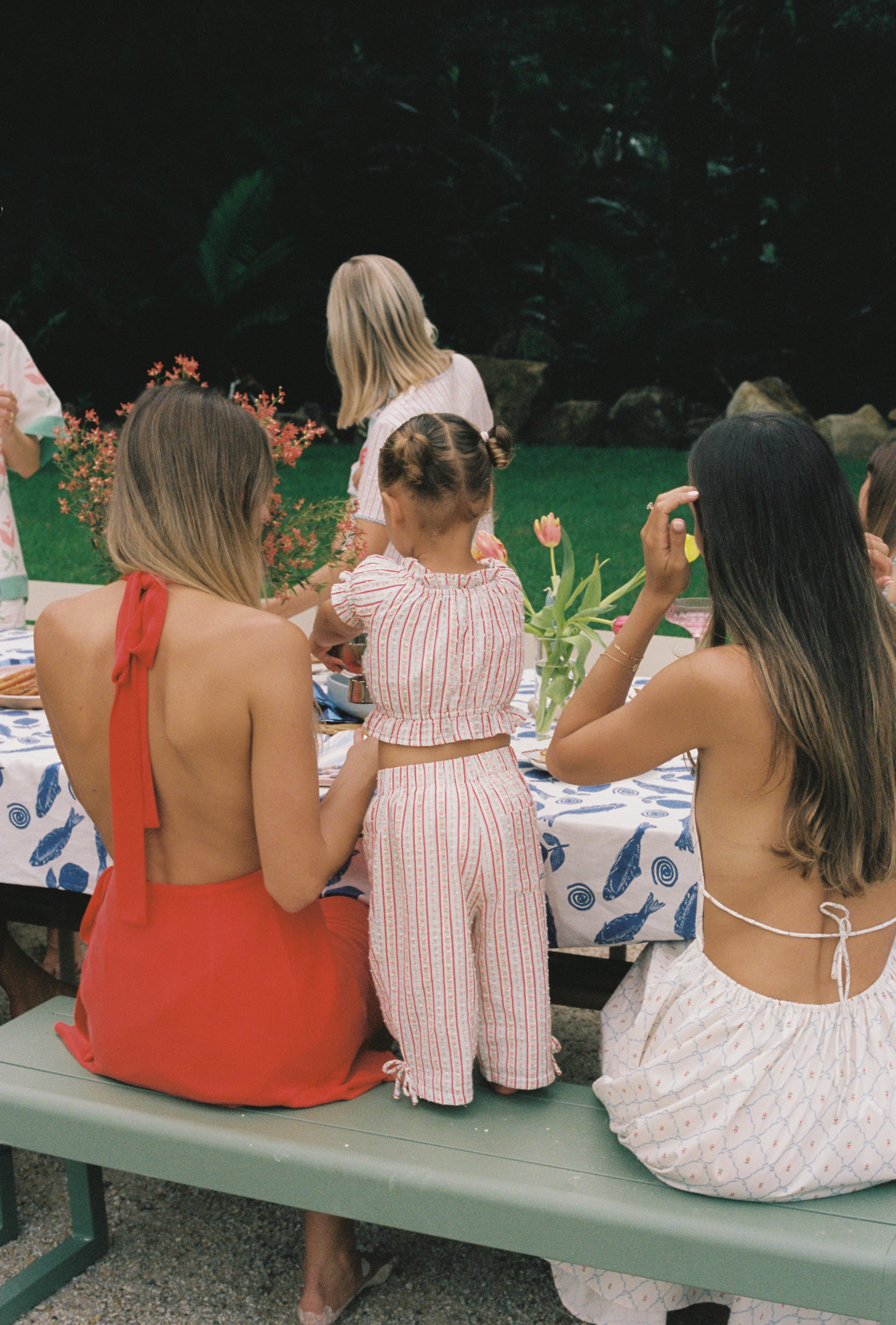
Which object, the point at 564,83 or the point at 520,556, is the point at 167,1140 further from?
the point at 564,83

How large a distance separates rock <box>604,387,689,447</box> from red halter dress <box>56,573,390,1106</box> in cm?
1376

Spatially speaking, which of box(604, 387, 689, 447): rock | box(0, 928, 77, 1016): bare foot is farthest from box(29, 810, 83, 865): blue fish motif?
box(604, 387, 689, 447): rock

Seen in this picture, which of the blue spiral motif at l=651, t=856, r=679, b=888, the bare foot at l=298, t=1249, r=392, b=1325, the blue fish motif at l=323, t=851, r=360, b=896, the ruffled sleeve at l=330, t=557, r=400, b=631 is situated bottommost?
the bare foot at l=298, t=1249, r=392, b=1325

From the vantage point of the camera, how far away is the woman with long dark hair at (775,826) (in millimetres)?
1642

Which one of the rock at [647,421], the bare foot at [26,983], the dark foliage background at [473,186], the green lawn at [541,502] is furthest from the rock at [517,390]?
the bare foot at [26,983]

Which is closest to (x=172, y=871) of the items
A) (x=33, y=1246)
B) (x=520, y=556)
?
(x=33, y=1246)

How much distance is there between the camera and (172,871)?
1923 millimetres

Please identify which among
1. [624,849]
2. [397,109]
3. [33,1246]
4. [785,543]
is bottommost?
[33,1246]

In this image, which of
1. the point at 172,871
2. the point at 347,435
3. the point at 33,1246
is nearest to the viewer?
the point at 172,871

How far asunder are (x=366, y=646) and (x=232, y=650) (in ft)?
0.98

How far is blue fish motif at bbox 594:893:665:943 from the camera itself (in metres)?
2.09

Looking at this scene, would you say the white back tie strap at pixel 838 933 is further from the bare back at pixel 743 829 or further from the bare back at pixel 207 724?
the bare back at pixel 207 724

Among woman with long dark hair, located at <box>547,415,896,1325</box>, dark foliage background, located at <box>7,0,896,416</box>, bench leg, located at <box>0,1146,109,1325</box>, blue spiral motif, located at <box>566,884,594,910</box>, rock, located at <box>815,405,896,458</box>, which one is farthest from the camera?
dark foliage background, located at <box>7,0,896,416</box>

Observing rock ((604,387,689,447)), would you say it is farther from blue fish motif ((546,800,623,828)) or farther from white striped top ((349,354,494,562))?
blue fish motif ((546,800,623,828))
